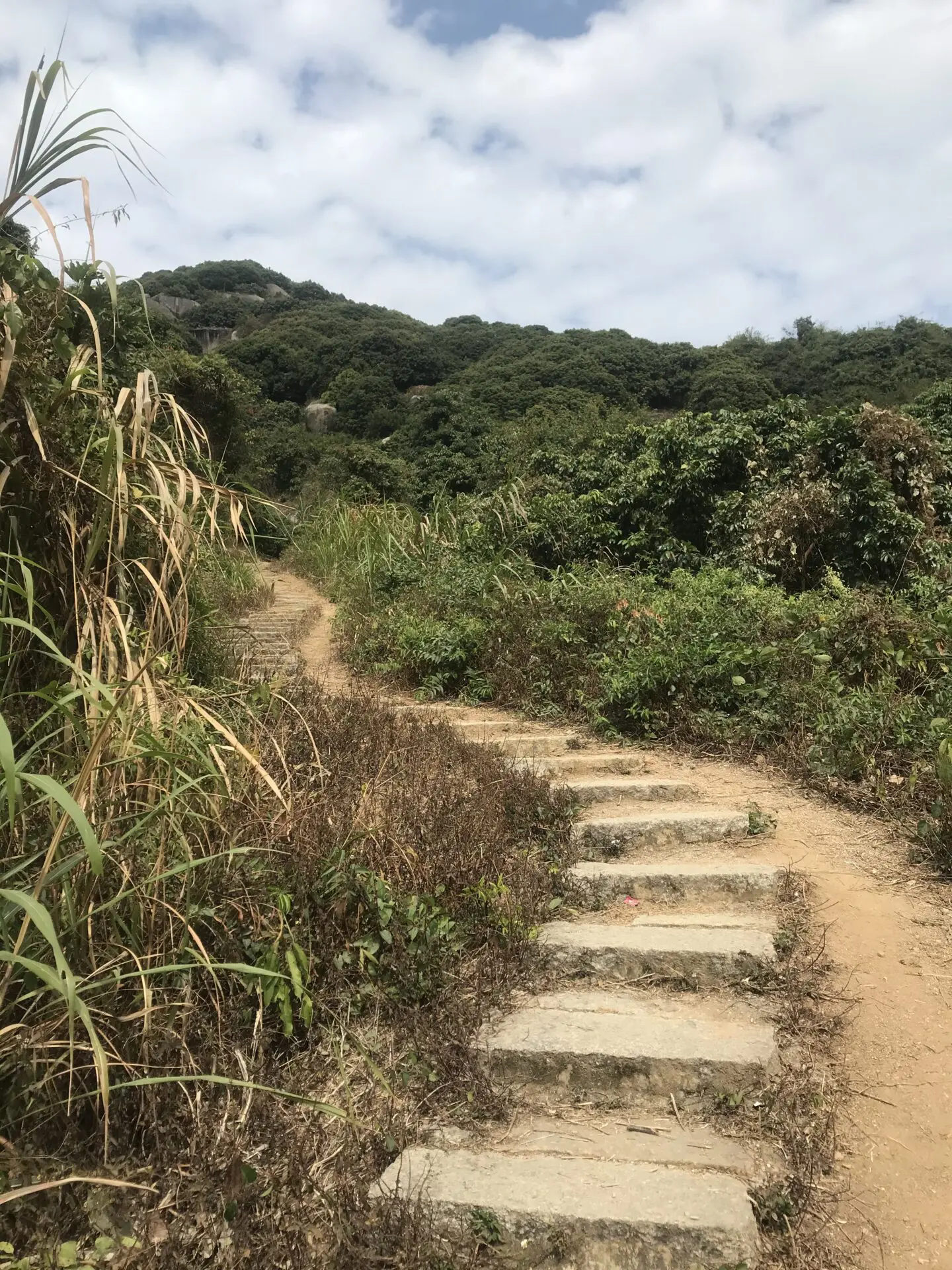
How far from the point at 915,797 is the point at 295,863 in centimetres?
283

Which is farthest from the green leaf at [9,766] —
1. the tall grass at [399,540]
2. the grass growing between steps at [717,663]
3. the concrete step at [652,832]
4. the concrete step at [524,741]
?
the tall grass at [399,540]

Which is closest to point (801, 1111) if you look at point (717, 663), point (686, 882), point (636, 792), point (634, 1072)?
point (634, 1072)

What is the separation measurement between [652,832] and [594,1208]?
1.96 metres

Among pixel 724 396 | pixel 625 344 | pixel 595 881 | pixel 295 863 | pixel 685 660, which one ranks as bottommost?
pixel 595 881

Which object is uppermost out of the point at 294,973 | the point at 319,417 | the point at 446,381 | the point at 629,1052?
the point at 446,381

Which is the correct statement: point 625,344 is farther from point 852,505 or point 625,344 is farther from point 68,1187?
point 68,1187

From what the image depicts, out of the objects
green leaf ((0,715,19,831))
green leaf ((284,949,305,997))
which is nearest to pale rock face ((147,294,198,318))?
green leaf ((284,949,305,997))

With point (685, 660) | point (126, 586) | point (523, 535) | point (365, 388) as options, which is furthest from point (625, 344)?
point (126, 586)

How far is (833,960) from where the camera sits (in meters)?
2.79

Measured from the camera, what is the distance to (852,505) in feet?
25.8

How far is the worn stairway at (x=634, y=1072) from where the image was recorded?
1.79m

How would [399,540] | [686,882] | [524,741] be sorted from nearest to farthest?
[686,882], [524,741], [399,540]

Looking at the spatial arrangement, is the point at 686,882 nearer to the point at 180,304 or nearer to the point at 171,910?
the point at 171,910

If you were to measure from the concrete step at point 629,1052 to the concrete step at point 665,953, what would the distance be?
17 centimetres
